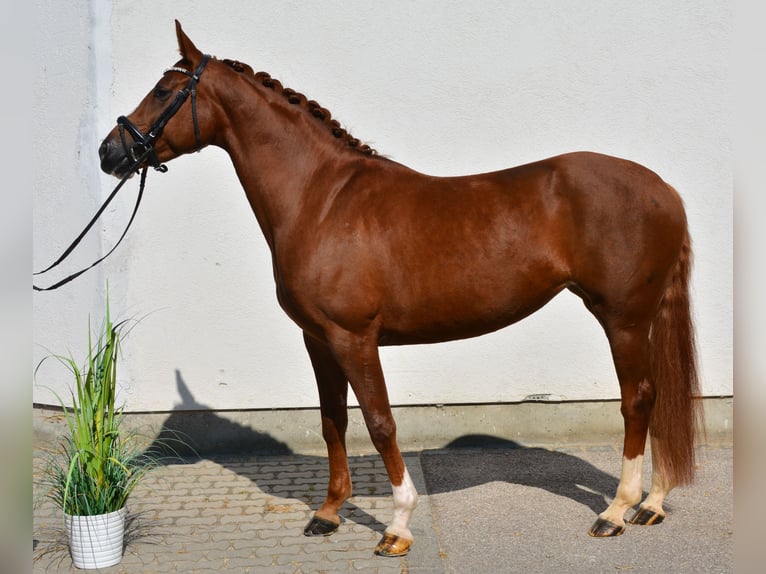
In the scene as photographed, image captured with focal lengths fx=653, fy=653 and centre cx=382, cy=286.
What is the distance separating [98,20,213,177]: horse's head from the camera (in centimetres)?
325

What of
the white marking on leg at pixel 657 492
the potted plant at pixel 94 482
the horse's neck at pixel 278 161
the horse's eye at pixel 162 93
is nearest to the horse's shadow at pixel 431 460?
the white marking on leg at pixel 657 492

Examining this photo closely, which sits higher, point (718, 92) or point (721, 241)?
point (718, 92)

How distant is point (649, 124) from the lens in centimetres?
498

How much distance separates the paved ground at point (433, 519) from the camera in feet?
10.6

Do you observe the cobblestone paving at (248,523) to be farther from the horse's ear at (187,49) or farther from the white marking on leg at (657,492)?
the horse's ear at (187,49)

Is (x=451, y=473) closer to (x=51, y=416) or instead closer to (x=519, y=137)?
(x=519, y=137)

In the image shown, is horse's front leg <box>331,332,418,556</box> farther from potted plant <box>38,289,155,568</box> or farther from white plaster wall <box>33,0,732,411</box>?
white plaster wall <box>33,0,732,411</box>

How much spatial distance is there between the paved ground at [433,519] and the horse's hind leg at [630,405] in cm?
12

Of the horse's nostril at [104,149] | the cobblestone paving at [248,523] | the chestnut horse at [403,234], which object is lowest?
the cobblestone paving at [248,523]

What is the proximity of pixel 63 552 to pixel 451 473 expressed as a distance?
2.41 m

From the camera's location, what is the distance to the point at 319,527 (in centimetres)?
358

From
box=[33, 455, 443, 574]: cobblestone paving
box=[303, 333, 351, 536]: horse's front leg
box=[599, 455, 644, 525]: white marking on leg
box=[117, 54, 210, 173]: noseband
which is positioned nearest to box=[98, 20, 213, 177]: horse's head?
box=[117, 54, 210, 173]: noseband

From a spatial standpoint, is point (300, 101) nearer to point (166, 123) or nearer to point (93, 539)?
point (166, 123)
